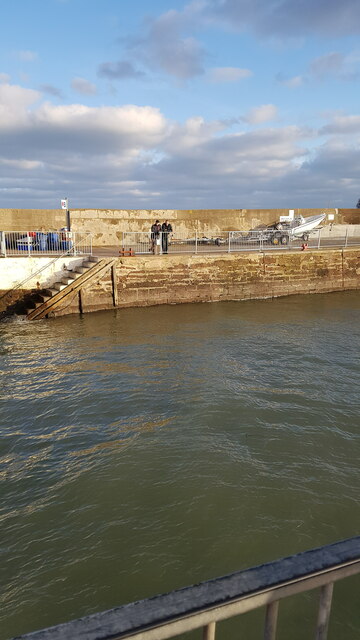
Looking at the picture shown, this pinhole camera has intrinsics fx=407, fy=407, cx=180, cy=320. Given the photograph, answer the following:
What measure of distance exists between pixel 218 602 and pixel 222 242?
23.1m

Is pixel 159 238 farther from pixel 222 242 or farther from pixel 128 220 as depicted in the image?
pixel 128 220

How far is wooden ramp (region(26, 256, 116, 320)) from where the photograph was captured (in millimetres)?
15469

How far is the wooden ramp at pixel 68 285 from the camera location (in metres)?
15.5

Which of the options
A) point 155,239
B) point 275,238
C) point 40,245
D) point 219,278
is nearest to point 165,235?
point 155,239

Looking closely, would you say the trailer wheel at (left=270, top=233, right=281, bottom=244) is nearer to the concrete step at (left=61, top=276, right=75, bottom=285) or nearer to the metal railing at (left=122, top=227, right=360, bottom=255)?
the metal railing at (left=122, top=227, right=360, bottom=255)

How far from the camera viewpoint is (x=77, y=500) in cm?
524

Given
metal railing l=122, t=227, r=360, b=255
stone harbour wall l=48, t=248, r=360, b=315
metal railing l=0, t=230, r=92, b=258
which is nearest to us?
stone harbour wall l=48, t=248, r=360, b=315

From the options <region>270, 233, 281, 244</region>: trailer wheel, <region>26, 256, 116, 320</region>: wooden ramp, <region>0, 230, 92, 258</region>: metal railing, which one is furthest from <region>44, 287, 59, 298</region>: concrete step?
<region>270, 233, 281, 244</region>: trailer wheel

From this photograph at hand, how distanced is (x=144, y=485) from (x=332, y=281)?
18.6 metres

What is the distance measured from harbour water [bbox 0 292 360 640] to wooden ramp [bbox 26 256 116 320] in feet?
12.8

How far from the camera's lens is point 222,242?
2362 centimetres

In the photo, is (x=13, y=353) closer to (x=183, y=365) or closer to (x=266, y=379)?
(x=183, y=365)

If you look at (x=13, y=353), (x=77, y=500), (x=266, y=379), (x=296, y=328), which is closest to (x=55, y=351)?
(x=13, y=353)

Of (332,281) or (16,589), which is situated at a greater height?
(332,281)
